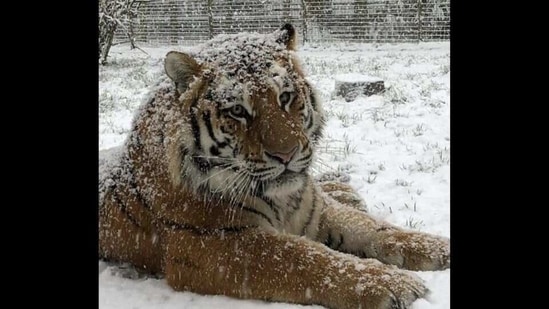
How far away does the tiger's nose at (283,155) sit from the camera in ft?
6.29

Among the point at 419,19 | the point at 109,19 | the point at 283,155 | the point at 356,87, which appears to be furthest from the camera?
the point at 419,19

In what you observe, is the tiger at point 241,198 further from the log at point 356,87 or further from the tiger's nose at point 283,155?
the log at point 356,87

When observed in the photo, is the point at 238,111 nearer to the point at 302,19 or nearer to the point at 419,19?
the point at 419,19

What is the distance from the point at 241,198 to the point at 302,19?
429 inches

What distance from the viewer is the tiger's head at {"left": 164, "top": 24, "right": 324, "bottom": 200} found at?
195cm

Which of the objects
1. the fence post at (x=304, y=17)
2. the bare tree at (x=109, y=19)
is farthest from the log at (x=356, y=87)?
the fence post at (x=304, y=17)

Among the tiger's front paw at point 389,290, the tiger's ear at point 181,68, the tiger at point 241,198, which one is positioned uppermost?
the tiger's ear at point 181,68

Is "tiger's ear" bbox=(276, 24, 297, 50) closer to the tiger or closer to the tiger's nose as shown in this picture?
the tiger

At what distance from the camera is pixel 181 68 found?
208 centimetres

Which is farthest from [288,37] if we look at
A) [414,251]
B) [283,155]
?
[414,251]

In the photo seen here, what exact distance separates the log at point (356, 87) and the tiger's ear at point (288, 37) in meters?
3.66
